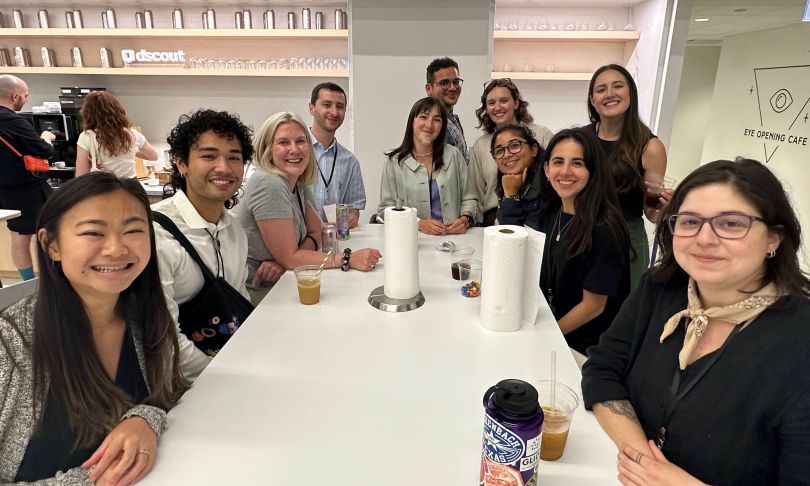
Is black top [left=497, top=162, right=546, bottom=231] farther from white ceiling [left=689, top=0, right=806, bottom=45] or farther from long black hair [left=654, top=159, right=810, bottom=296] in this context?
white ceiling [left=689, top=0, right=806, bottom=45]

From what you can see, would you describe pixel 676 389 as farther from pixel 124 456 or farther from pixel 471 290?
pixel 124 456

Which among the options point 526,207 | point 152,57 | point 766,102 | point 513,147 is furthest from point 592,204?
point 766,102

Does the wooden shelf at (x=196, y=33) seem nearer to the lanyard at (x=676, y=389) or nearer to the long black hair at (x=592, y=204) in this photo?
the long black hair at (x=592, y=204)

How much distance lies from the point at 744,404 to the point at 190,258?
1.58m

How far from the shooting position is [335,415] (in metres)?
1.14

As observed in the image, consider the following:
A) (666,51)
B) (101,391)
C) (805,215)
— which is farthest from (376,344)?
(805,215)

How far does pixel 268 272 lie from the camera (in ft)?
6.95

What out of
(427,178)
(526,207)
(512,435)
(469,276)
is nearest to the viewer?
(512,435)

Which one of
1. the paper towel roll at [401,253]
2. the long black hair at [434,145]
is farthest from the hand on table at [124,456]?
the long black hair at [434,145]

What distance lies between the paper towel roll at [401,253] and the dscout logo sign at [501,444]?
2.95 ft

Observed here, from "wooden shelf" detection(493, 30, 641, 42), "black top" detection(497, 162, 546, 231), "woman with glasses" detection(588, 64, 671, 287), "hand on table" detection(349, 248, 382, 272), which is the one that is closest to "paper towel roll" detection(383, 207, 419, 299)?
"hand on table" detection(349, 248, 382, 272)

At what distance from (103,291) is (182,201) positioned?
0.62m

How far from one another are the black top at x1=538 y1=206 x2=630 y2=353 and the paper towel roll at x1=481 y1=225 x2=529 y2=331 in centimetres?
42

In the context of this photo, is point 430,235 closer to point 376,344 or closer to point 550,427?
point 376,344
